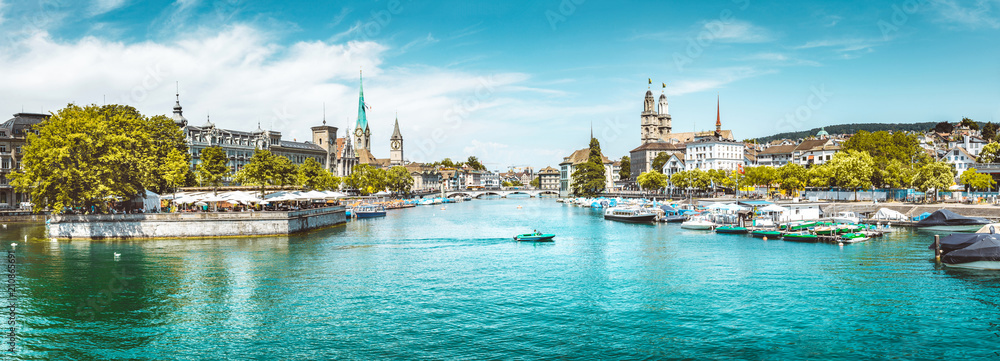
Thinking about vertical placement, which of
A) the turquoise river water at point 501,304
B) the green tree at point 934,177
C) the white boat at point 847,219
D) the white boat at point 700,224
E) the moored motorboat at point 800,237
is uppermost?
the green tree at point 934,177

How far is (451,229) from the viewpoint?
238 ft

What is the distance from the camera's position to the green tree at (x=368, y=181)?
500 ft

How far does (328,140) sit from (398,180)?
89.1 ft

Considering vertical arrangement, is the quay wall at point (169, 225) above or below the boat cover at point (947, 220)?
above

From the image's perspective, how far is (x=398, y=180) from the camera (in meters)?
164

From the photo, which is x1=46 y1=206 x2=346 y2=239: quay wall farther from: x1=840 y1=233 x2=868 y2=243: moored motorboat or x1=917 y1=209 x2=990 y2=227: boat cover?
x1=917 y1=209 x2=990 y2=227: boat cover

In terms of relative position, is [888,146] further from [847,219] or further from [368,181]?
[368,181]

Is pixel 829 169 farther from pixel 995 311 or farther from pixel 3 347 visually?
pixel 3 347

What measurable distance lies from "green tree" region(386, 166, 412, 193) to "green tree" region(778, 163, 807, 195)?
94241mm

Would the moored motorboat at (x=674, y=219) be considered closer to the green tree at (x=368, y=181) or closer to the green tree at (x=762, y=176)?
the green tree at (x=762, y=176)

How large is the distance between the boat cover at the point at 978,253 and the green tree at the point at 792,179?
2438 inches

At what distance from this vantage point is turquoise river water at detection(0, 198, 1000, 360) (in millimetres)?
22609

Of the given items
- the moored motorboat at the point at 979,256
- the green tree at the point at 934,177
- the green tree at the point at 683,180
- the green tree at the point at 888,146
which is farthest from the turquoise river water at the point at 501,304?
the green tree at the point at 683,180

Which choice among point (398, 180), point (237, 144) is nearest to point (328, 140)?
point (398, 180)
